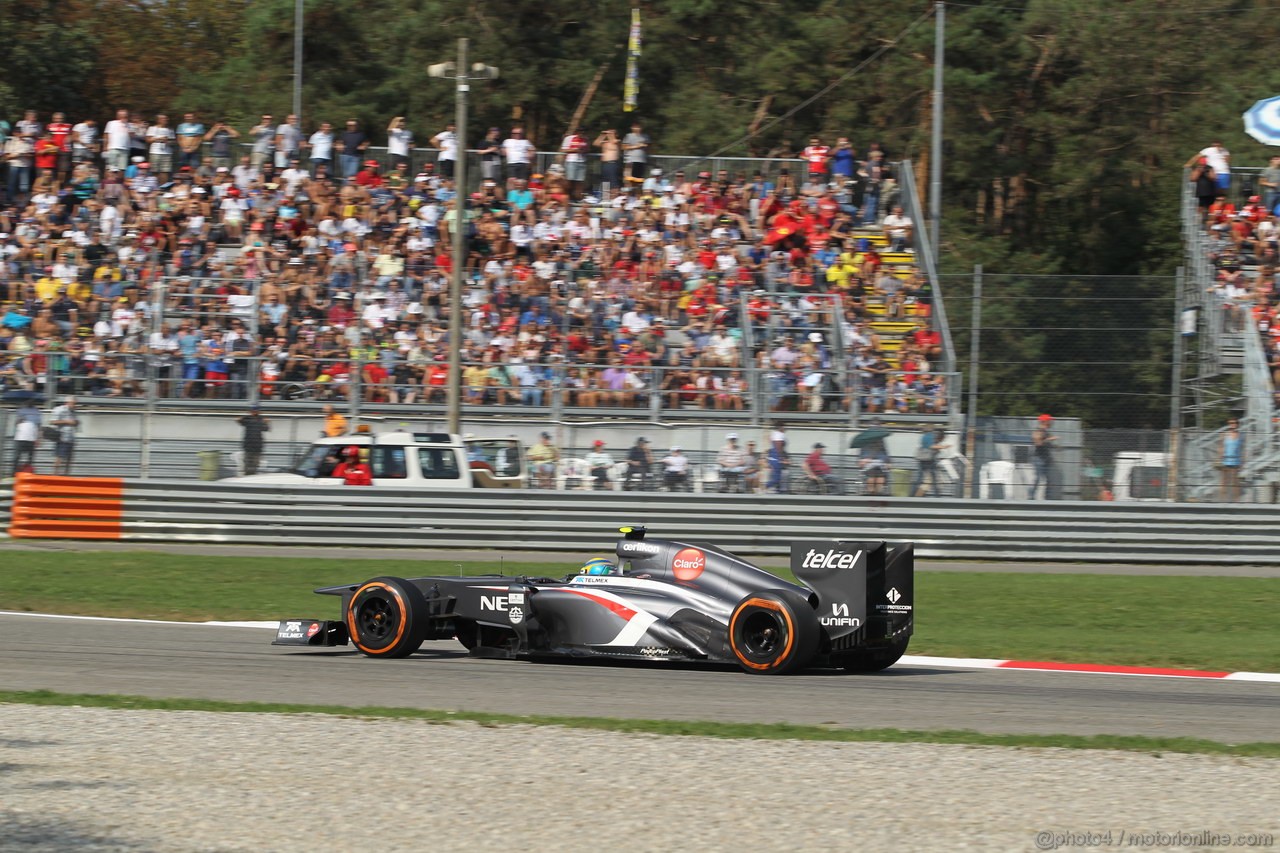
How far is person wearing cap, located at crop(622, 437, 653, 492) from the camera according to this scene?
19.6 m

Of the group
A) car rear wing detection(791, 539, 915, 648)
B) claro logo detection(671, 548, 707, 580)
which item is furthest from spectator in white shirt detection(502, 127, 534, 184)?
car rear wing detection(791, 539, 915, 648)

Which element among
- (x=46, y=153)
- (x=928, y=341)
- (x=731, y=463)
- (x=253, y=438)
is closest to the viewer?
(x=731, y=463)

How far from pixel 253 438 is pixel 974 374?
9.34 m

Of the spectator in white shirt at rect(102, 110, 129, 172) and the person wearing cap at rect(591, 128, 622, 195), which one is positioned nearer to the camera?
the spectator in white shirt at rect(102, 110, 129, 172)

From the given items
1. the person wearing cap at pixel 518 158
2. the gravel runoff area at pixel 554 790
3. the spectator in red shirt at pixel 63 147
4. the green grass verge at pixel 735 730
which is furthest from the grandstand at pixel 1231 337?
the spectator in red shirt at pixel 63 147

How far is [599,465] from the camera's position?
19.8 m

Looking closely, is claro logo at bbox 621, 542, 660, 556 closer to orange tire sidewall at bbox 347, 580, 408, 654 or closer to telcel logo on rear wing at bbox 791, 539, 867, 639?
telcel logo on rear wing at bbox 791, 539, 867, 639

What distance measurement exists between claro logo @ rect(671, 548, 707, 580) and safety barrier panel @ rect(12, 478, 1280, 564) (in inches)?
343

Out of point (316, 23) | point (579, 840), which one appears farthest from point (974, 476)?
point (316, 23)

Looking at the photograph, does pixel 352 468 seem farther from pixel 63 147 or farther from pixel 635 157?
pixel 63 147

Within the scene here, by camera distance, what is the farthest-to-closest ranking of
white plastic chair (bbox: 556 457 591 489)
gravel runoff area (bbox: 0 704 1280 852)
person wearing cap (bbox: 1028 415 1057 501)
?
white plastic chair (bbox: 556 457 591 489)
person wearing cap (bbox: 1028 415 1057 501)
gravel runoff area (bbox: 0 704 1280 852)

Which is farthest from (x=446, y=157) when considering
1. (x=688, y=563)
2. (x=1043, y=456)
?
(x=688, y=563)

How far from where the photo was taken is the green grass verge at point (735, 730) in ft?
26.2

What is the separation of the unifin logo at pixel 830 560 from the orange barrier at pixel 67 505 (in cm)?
1197
